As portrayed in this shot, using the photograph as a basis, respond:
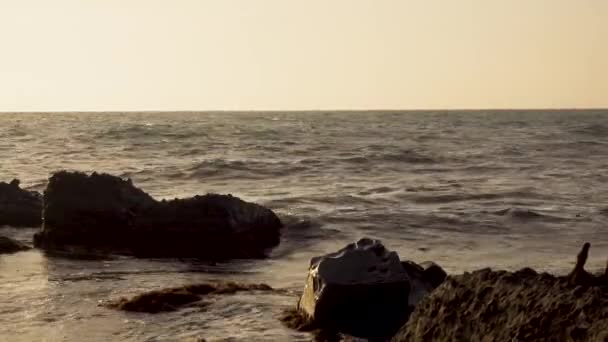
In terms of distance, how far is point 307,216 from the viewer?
1717cm

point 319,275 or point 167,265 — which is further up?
point 319,275

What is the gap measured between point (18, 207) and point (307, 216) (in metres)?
5.96

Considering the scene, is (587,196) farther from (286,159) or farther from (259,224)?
(286,159)

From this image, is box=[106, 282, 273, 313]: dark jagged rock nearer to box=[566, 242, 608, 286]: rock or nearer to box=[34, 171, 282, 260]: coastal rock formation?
box=[34, 171, 282, 260]: coastal rock formation

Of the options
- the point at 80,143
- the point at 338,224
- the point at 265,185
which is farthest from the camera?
the point at 80,143

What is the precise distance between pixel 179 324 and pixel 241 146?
36.3 m

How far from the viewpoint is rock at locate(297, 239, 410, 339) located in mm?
7633

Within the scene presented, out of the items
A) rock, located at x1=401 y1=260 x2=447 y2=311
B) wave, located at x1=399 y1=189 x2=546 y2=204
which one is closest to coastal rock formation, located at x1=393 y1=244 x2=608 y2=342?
rock, located at x1=401 y1=260 x2=447 y2=311

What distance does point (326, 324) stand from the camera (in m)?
7.66

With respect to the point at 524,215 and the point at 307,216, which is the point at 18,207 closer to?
the point at 307,216

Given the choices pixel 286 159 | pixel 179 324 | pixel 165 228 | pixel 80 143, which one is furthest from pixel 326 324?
pixel 80 143

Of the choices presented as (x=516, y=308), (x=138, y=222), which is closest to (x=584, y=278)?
(x=516, y=308)

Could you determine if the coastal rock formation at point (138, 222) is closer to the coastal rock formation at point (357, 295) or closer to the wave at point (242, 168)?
the coastal rock formation at point (357, 295)

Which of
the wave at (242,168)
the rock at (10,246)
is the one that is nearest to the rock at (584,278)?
the rock at (10,246)
